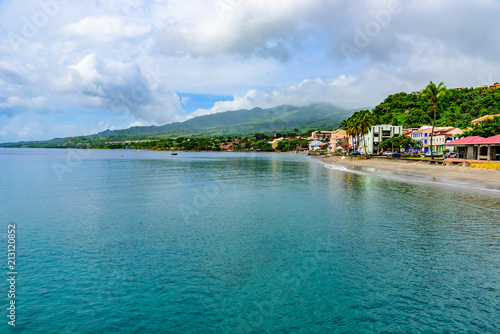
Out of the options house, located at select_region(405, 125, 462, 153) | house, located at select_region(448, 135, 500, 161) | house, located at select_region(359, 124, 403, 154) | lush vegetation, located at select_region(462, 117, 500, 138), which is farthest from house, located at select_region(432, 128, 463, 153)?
house, located at select_region(448, 135, 500, 161)

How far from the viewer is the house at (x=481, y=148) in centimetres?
5856

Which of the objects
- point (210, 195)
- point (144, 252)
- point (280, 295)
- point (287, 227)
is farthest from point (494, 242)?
point (210, 195)

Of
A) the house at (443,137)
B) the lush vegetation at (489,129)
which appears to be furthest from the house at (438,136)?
the lush vegetation at (489,129)

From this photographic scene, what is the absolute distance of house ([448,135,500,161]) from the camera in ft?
192

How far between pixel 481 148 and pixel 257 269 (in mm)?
71608

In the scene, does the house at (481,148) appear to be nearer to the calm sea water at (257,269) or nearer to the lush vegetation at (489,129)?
the lush vegetation at (489,129)

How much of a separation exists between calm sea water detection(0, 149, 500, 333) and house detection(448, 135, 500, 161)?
135ft

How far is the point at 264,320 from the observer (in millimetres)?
10000

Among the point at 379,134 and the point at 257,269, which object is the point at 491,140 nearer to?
the point at 257,269

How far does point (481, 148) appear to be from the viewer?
212 feet

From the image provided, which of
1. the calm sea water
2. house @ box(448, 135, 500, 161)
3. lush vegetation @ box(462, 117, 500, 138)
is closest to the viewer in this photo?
the calm sea water

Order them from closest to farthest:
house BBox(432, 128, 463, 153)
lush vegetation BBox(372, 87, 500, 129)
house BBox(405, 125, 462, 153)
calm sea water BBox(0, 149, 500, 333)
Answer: calm sea water BBox(0, 149, 500, 333) < house BBox(432, 128, 463, 153) < house BBox(405, 125, 462, 153) < lush vegetation BBox(372, 87, 500, 129)

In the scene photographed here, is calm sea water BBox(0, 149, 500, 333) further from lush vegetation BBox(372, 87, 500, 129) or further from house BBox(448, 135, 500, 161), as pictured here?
lush vegetation BBox(372, 87, 500, 129)

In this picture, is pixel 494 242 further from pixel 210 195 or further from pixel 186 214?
pixel 210 195
